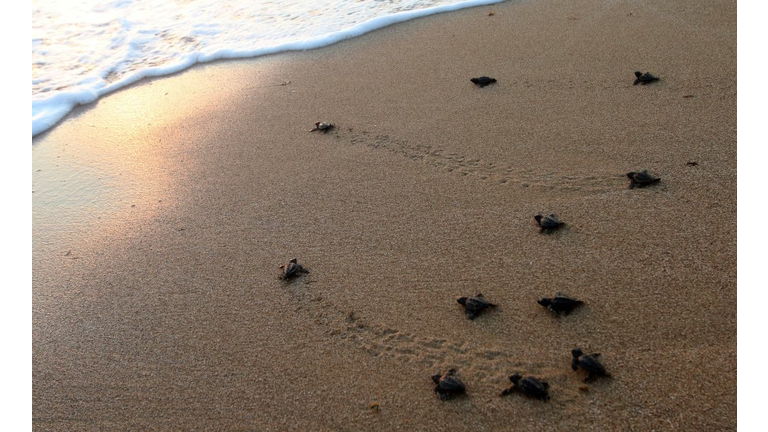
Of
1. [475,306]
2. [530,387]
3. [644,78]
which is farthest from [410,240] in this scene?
[644,78]

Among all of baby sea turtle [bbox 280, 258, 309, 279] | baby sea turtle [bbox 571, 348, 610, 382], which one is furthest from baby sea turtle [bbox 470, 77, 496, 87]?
baby sea turtle [bbox 571, 348, 610, 382]

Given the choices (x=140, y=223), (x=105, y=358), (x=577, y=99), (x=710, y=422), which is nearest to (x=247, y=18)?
(x=140, y=223)

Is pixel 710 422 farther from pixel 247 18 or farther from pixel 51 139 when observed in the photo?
pixel 247 18

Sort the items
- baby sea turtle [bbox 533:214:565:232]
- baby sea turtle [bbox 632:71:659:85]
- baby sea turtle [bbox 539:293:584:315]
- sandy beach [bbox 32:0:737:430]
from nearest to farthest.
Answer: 1. sandy beach [bbox 32:0:737:430]
2. baby sea turtle [bbox 539:293:584:315]
3. baby sea turtle [bbox 533:214:565:232]
4. baby sea turtle [bbox 632:71:659:85]

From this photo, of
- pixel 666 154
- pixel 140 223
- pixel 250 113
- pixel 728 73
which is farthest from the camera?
pixel 250 113

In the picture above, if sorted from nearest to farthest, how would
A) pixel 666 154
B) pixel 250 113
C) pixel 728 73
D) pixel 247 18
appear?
pixel 666 154
pixel 728 73
pixel 250 113
pixel 247 18

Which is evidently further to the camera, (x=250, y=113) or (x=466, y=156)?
(x=250, y=113)

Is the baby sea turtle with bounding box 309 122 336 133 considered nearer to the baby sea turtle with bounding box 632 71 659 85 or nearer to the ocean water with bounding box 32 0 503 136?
the ocean water with bounding box 32 0 503 136
